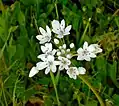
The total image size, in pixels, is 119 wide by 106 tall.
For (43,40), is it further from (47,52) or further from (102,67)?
(102,67)

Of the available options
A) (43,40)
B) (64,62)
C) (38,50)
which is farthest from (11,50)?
(64,62)

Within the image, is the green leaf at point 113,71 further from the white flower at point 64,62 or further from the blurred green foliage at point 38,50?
the white flower at point 64,62

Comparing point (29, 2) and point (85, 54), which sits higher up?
point (29, 2)

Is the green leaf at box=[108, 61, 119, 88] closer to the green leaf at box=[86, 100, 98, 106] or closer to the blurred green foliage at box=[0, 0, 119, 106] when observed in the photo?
the blurred green foliage at box=[0, 0, 119, 106]

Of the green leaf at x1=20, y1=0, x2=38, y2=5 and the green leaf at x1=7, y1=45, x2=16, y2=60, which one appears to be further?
the green leaf at x1=20, y1=0, x2=38, y2=5

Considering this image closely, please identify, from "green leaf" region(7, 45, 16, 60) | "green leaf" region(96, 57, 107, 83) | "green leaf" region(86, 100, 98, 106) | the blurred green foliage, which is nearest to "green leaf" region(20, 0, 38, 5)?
the blurred green foliage

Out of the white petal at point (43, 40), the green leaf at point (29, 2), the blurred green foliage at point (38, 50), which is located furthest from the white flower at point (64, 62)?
the green leaf at point (29, 2)

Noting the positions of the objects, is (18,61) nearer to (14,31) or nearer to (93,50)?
(14,31)

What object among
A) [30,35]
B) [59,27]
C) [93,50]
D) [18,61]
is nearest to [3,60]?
[18,61]
